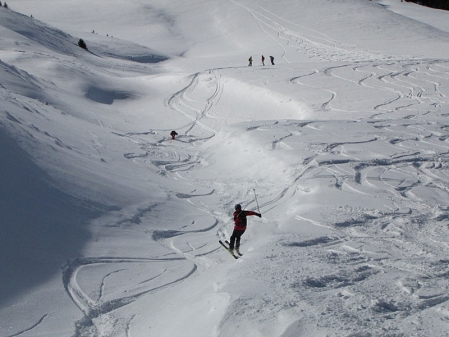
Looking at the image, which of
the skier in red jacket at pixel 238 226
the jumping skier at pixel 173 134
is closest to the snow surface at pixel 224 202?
the jumping skier at pixel 173 134

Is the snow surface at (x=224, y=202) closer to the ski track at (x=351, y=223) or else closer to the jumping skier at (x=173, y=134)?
the ski track at (x=351, y=223)

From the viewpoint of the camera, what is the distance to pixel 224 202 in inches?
496

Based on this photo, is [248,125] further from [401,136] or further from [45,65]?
[45,65]

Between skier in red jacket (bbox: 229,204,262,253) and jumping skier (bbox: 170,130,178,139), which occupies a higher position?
skier in red jacket (bbox: 229,204,262,253)

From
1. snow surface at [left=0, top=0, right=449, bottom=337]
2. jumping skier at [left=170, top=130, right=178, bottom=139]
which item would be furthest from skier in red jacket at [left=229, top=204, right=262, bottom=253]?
jumping skier at [left=170, top=130, right=178, bottom=139]

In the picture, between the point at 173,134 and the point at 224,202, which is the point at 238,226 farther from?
the point at 173,134

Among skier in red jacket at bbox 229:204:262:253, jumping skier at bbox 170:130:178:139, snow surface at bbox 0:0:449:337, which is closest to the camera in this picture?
snow surface at bbox 0:0:449:337

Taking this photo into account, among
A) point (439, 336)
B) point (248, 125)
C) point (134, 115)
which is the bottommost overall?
point (134, 115)

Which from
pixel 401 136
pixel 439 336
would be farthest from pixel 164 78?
pixel 439 336

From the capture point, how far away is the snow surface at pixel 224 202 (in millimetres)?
6297

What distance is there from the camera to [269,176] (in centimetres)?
1350

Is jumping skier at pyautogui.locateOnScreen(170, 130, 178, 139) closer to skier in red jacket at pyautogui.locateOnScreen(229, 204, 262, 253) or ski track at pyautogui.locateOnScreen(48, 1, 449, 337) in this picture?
ski track at pyautogui.locateOnScreen(48, 1, 449, 337)

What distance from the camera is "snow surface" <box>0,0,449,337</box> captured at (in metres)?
6.30

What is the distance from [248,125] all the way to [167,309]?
37.4 feet
